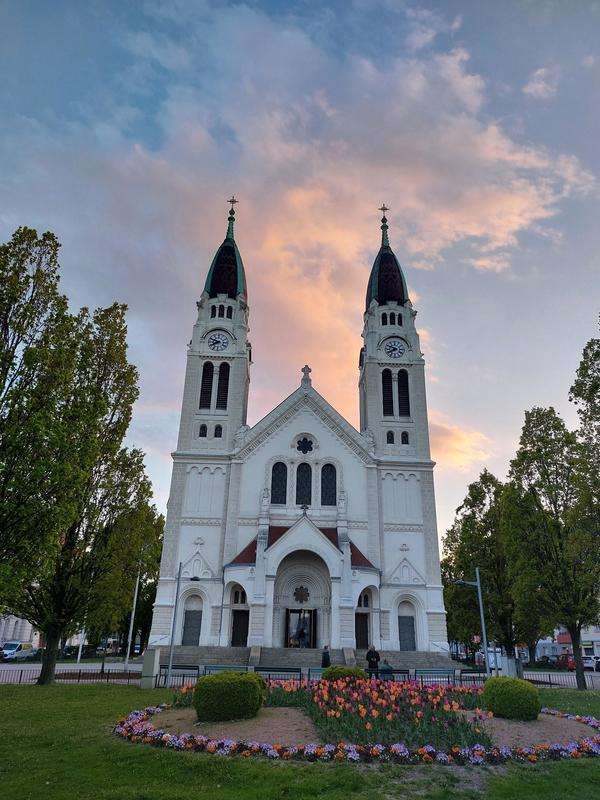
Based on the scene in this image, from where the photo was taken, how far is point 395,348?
51344mm

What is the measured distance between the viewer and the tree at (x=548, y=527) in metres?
29.3


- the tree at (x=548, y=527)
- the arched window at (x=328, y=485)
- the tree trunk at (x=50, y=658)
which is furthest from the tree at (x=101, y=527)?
the tree at (x=548, y=527)

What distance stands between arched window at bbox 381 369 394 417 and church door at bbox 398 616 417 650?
16570mm

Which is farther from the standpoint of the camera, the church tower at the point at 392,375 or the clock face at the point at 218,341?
the clock face at the point at 218,341

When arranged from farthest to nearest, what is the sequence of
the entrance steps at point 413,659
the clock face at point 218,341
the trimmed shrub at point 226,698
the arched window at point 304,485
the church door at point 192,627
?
the clock face at point 218,341 < the arched window at point 304,485 < the church door at point 192,627 < the entrance steps at point 413,659 < the trimmed shrub at point 226,698

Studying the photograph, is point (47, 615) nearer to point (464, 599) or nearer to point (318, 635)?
point (318, 635)

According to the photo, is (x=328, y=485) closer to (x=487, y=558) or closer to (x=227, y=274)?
(x=487, y=558)

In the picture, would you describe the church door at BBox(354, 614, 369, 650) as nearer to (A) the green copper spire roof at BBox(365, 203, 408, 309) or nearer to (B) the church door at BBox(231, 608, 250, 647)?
(B) the church door at BBox(231, 608, 250, 647)

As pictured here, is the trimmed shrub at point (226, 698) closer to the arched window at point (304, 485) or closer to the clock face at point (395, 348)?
the arched window at point (304, 485)

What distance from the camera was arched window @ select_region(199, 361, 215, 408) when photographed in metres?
48.0

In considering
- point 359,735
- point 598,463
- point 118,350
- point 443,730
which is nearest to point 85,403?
point 118,350

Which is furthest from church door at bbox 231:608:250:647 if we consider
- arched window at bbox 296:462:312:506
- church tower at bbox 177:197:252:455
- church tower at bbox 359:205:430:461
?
church tower at bbox 359:205:430:461

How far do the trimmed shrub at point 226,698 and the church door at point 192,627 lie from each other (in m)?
27.1

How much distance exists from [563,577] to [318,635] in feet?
56.9
